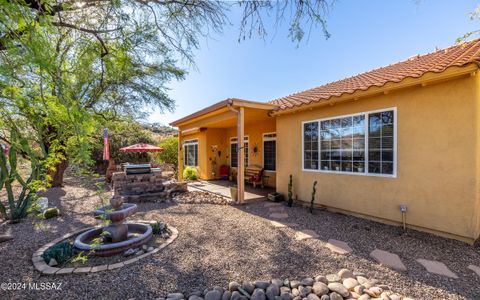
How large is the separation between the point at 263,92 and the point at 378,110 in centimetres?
805

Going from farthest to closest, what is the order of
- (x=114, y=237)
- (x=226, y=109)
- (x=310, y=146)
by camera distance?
1. (x=226, y=109)
2. (x=310, y=146)
3. (x=114, y=237)

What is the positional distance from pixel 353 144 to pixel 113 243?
612 cm

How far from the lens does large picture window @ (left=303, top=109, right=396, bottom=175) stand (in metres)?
5.31

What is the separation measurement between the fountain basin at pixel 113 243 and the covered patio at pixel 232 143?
11.3 feet

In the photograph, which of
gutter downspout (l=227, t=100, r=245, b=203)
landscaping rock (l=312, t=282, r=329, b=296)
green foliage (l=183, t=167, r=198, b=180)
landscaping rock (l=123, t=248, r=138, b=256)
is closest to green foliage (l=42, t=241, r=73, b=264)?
landscaping rock (l=123, t=248, r=138, b=256)

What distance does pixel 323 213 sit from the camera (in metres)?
6.45

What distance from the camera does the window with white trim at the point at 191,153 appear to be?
14985 millimetres

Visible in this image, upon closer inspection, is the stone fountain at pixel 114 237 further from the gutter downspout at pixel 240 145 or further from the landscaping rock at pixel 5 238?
the gutter downspout at pixel 240 145

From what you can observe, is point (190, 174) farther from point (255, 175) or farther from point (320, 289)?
point (320, 289)

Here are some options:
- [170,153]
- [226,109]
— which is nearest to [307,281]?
[226,109]

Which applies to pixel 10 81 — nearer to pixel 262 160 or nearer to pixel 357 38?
pixel 357 38

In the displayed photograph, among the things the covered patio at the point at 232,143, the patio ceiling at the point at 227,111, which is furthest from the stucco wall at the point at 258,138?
the patio ceiling at the point at 227,111

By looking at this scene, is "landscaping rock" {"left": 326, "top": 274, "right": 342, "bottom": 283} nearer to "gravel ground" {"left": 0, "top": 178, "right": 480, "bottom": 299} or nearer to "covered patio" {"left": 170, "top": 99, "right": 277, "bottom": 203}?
"gravel ground" {"left": 0, "top": 178, "right": 480, "bottom": 299}

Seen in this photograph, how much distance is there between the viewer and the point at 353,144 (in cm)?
595
